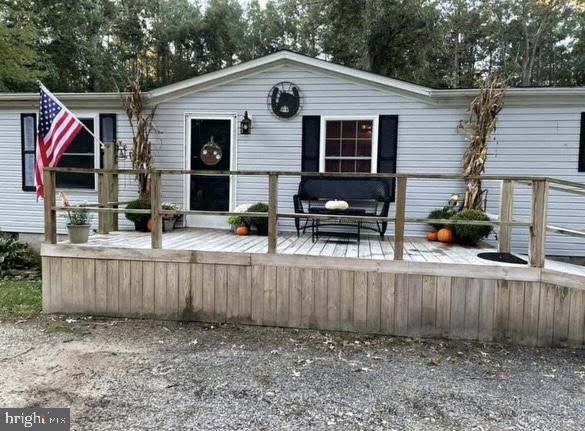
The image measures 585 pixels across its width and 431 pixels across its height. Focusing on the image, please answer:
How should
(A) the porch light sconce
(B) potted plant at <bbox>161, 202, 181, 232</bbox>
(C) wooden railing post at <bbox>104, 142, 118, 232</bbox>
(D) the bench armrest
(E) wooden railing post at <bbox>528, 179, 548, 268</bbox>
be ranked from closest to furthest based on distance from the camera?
(E) wooden railing post at <bbox>528, 179, 548, 268</bbox> < (D) the bench armrest < (C) wooden railing post at <bbox>104, 142, 118, 232</bbox> < (B) potted plant at <bbox>161, 202, 181, 232</bbox> < (A) the porch light sconce

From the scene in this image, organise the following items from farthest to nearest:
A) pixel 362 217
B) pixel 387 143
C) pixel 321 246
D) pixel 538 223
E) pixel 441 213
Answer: pixel 387 143 < pixel 441 213 < pixel 321 246 < pixel 362 217 < pixel 538 223

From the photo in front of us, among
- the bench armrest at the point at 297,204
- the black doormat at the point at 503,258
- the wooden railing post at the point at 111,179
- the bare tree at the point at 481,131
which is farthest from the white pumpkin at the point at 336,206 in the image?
the wooden railing post at the point at 111,179

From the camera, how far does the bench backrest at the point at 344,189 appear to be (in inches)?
243

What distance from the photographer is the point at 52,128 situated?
5.77 meters

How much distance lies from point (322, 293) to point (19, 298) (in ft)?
12.2

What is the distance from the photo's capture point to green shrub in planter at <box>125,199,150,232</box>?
6169mm

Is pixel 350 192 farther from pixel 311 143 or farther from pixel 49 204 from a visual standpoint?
pixel 49 204

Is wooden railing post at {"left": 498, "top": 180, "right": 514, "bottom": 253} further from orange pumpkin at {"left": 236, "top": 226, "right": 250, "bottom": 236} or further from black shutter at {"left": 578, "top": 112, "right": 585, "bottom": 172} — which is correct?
orange pumpkin at {"left": 236, "top": 226, "right": 250, "bottom": 236}

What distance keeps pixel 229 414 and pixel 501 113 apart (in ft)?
17.9

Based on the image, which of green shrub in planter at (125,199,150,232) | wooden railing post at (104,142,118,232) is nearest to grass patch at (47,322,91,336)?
wooden railing post at (104,142,118,232)

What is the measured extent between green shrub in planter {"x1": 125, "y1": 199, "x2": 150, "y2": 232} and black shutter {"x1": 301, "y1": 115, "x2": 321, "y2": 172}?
7.72 ft

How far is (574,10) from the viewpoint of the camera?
16.9 metres

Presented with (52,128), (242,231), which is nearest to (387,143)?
(242,231)

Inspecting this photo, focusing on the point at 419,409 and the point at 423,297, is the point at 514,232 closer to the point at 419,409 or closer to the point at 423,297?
the point at 423,297
